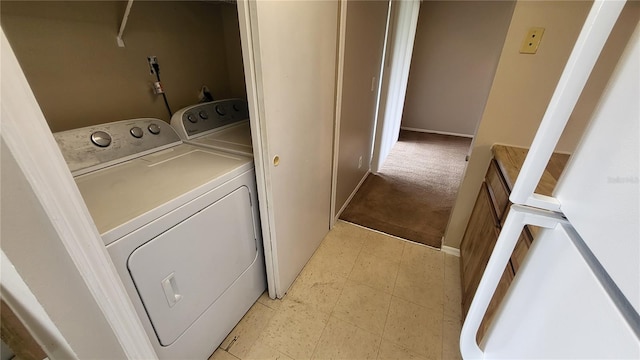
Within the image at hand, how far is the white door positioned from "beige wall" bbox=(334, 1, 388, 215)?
0.31 m

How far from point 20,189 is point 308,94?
1.12 metres

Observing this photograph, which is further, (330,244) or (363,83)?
(363,83)

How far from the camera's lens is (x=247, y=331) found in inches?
55.5

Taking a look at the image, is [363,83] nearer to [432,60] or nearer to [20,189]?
[20,189]

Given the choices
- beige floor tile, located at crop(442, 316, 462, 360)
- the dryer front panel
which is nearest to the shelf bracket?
the dryer front panel

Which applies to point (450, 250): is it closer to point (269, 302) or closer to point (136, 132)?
point (269, 302)

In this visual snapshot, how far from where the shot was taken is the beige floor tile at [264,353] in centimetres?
129

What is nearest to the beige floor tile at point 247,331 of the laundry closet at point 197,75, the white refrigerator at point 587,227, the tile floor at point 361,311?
the tile floor at point 361,311

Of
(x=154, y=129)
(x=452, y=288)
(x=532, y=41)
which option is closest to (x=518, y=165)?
(x=532, y=41)

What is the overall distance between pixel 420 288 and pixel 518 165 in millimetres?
953

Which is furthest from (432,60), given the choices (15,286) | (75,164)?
(15,286)

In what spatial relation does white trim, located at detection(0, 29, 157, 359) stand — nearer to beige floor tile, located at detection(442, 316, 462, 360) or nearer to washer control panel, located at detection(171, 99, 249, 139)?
washer control panel, located at detection(171, 99, 249, 139)

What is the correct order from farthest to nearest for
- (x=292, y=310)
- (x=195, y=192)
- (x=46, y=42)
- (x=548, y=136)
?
(x=292, y=310)
(x=46, y=42)
(x=195, y=192)
(x=548, y=136)

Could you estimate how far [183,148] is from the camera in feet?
4.45
